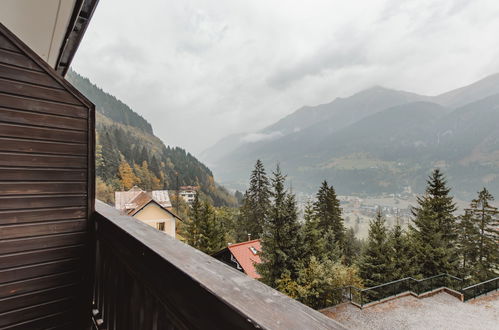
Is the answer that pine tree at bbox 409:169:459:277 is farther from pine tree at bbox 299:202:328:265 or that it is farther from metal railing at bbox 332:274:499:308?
pine tree at bbox 299:202:328:265

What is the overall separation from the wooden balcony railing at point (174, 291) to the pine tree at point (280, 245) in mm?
9940

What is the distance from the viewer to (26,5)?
1.30m

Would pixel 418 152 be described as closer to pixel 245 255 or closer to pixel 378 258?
pixel 378 258

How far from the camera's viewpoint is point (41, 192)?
3.94 feet

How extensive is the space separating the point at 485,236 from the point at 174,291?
19.1 m

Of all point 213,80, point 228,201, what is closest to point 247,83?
point 213,80

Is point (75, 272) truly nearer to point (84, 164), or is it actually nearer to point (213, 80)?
point (84, 164)

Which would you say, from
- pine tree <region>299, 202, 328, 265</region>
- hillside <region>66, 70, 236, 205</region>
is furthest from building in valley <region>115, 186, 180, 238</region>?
hillside <region>66, 70, 236, 205</region>

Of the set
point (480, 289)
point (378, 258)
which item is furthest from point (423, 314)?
point (378, 258)

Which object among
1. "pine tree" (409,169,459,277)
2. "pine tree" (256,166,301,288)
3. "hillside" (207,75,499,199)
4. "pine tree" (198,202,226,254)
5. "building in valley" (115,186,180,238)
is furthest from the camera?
"hillside" (207,75,499,199)

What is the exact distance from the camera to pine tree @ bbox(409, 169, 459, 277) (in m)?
13.0

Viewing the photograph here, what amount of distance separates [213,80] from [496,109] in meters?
154

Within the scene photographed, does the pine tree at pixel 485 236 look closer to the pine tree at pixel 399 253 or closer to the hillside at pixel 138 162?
the pine tree at pixel 399 253

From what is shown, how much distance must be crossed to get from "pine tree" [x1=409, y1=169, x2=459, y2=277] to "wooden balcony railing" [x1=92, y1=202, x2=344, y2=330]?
51.1ft
